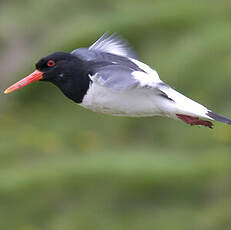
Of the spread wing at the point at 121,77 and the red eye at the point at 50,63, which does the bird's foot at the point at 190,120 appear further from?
the red eye at the point at 50,63

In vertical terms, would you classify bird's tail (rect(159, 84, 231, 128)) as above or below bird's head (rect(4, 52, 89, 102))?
below

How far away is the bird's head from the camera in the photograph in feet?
30.0

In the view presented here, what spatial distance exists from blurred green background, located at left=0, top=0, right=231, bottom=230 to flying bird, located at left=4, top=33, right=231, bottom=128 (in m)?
4.91

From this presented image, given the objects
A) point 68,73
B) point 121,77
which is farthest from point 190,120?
point 68,73

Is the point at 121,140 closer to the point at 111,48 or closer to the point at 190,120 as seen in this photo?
the point at 111,48

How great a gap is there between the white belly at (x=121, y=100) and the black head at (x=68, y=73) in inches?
4.1

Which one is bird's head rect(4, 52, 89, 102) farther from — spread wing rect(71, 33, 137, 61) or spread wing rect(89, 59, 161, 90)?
spread wing rect(71, 33, 137, 61)

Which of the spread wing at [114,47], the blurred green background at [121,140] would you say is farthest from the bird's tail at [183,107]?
the blurred green background at [121,140]

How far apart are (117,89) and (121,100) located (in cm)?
24

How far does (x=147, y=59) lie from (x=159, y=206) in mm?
3253

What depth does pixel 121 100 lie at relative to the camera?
29.5 feet

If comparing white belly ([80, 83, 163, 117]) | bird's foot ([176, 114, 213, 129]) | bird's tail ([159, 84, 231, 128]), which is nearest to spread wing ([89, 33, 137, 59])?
bird's foot ([176, 114, 213, 129])

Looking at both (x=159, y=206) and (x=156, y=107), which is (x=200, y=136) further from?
(x=156, y=107)

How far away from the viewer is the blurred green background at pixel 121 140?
1445 centimetres
